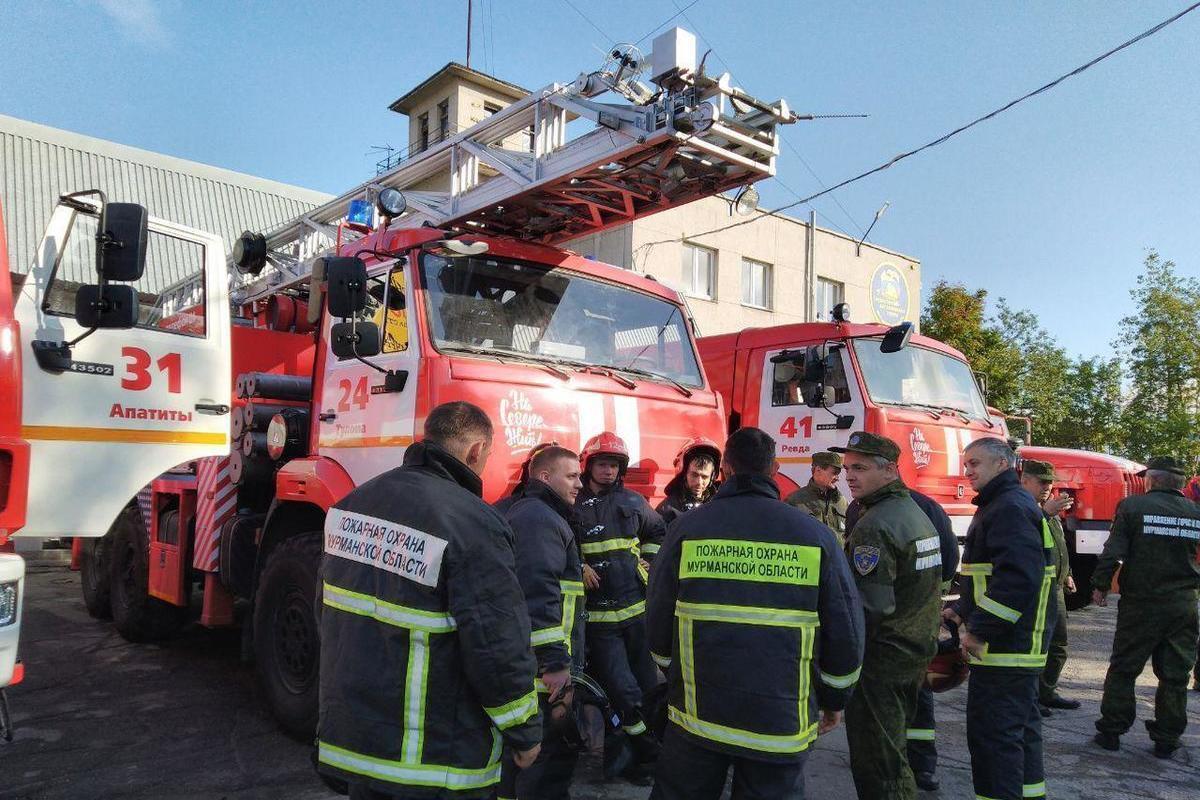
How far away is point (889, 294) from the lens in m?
23.2

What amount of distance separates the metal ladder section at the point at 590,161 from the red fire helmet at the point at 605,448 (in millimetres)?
1453

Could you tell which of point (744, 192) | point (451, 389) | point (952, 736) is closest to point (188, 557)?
point (451, 389)

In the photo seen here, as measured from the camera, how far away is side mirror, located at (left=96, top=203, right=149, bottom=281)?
3434 millimetres

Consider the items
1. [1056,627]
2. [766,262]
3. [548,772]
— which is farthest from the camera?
[766,262]

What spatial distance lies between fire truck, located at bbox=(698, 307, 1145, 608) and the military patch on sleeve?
3.42m

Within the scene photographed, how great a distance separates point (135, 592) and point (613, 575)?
4.42 m

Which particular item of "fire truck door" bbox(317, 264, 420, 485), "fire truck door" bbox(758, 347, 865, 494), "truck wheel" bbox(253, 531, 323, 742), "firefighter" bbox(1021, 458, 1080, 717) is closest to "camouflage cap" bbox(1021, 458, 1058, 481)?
"firefighter" bbox(1021, 458, 1080, 717)

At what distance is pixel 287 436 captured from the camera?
491cm

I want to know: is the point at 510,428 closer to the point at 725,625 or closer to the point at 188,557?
the point at 725,625

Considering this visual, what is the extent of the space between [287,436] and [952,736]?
4.40 metres

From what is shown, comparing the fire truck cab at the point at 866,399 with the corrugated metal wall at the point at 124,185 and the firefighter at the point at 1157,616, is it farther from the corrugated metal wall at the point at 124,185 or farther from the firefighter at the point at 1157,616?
the corrugated metal wall at the point at 124,185

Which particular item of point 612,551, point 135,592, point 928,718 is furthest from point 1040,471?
point 135,592

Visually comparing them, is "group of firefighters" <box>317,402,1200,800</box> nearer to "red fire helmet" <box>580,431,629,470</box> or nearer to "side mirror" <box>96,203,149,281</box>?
"red fire helmet" <box>580,431,629,470</box>

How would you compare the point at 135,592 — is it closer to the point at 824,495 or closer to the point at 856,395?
the point at 824,495
